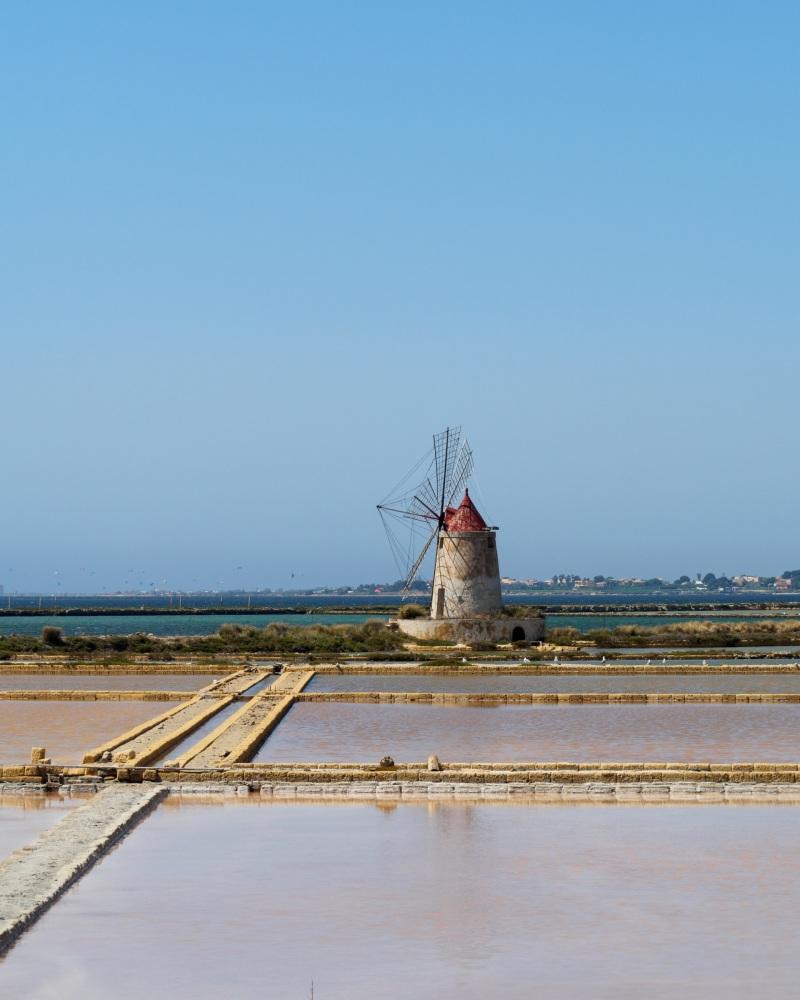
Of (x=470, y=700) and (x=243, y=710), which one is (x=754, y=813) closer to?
(x=243, y=710)

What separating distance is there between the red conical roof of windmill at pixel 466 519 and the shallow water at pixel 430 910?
24125mm

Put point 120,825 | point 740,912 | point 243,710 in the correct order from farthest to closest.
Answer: point 243,710 → point 120,825 → point 740,912

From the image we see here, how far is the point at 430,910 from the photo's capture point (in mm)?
6973

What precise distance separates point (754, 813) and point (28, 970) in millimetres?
5312

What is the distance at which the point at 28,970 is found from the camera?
5844 millimetres

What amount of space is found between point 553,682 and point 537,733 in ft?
27.2

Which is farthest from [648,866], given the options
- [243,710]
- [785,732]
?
[243,710]

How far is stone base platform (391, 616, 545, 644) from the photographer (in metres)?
Answer: 32.9

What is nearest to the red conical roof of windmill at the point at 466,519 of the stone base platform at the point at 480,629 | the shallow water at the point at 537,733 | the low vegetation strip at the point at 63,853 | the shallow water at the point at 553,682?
the stone base platform at the point at 480,629

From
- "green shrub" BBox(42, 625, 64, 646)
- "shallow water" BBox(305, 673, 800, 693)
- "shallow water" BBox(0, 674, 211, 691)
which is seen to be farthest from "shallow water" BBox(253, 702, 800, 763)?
"green shrub" BBox(42, 625, 64, 646)

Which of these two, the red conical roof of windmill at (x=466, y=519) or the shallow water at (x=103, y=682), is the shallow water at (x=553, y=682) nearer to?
the shallow water at (x=103, y=682)

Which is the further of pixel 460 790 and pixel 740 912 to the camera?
pixel 460 790

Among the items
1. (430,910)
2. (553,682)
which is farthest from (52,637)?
(430,910)

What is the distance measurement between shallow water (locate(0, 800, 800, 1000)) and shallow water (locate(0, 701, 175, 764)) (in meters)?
3.81
